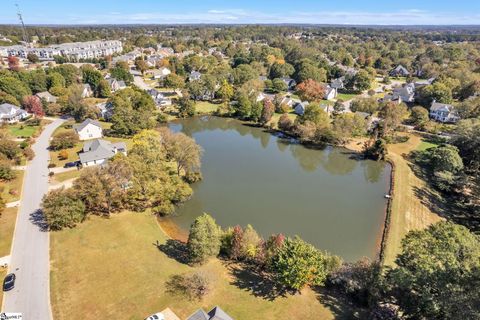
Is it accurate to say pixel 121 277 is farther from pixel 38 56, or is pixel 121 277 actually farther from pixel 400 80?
pixel 38 56

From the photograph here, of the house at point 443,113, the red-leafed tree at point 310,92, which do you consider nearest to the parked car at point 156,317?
the red-leafed tree at point 310,92

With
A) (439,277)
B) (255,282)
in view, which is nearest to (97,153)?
(255,282)

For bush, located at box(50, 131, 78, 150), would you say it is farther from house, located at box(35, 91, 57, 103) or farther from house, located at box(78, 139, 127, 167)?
house, located at box(35, 91, 57, 103)

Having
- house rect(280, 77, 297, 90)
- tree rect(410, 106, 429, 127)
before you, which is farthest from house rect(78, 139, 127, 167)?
house rect(280, 77, 297, 90)

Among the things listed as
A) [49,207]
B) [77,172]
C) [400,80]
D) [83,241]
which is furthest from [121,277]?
[400,80]

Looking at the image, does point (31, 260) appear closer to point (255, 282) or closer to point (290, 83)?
point (255, 282)

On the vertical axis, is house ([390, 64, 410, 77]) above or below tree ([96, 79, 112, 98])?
above
